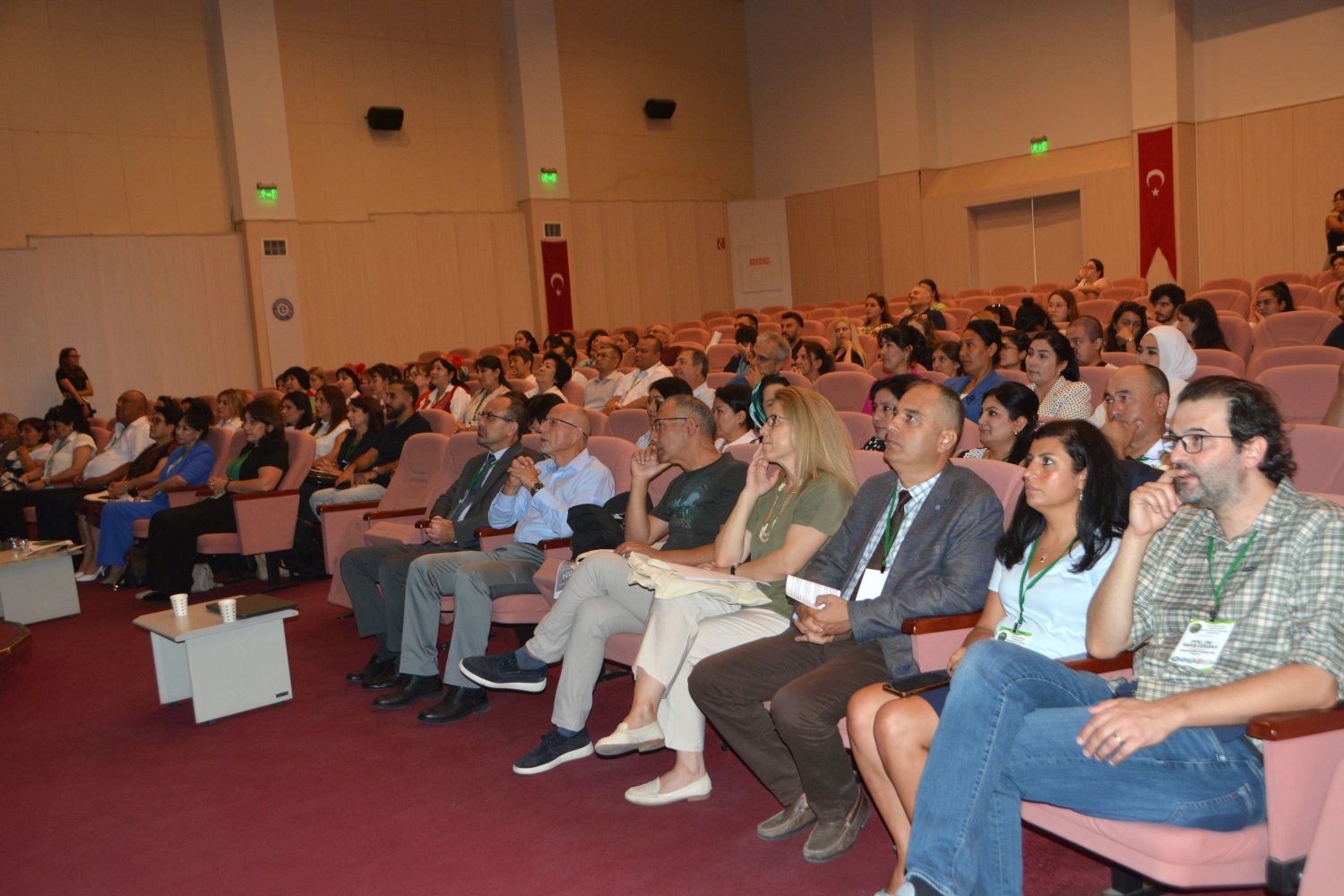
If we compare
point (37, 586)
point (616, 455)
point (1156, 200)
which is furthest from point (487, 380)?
point (1156, 200)

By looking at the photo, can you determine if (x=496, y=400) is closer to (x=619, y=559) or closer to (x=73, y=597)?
(x=619, y=559)

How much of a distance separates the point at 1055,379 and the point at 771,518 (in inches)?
79.1

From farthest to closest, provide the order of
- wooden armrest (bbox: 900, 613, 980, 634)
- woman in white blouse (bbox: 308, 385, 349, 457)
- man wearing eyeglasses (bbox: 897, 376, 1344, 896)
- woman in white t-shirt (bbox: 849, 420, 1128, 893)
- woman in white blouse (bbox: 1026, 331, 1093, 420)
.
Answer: woman in white blouse (bbox: 308, 385, 349, 457)
woman in white blouse (bbox: 1026, 331, 1093, 420)
wooden armrest (bbox: 900, 613, 980, 634)
woman in white t-shirt (bbox: 849, 420, 1128, 893)
man wearing eyeglasses (bbox: 897, 376, 1344, 896)

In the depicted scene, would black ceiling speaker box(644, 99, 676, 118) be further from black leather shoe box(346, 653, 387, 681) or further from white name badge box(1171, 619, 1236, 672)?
white name badge box(1171, 619, 1236, 672)

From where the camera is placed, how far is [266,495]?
593 cm

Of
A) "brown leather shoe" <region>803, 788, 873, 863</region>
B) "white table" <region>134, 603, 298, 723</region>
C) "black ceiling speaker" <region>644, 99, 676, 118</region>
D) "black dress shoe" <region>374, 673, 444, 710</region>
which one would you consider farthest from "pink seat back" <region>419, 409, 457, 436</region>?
"black ceiling speaker" <region>644, 99, 676, 118</region>

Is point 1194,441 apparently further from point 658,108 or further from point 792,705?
point 658,108

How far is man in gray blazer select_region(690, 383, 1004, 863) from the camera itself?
2695 mm

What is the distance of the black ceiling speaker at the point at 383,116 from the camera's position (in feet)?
45.6

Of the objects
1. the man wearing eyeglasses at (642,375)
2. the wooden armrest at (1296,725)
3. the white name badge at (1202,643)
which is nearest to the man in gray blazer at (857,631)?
the white name badge at (1202,643)

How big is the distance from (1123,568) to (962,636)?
0.57m

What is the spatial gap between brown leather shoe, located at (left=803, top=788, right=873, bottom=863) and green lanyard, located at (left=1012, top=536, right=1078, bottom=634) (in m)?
0.64

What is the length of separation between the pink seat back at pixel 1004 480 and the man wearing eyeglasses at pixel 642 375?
192 inches

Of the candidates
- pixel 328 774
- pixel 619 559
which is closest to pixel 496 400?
pixel 619 559
